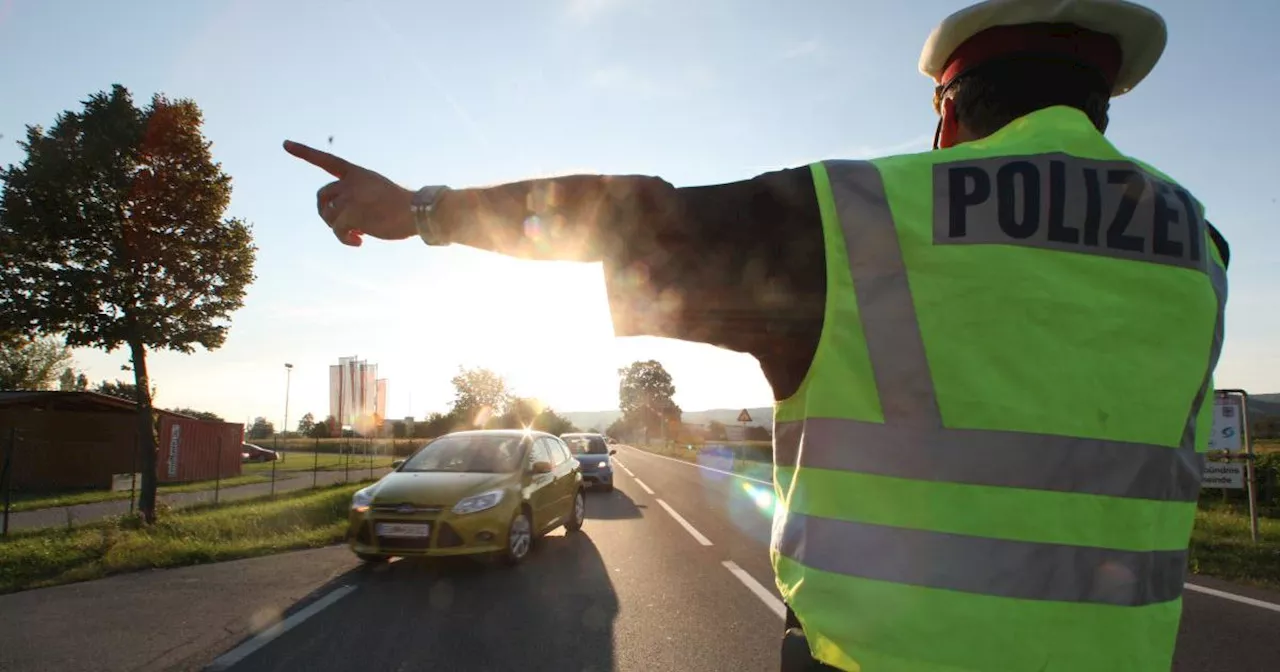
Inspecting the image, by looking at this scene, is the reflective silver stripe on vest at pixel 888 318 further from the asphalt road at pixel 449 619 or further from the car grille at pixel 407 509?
the car grille at pixel 407 509

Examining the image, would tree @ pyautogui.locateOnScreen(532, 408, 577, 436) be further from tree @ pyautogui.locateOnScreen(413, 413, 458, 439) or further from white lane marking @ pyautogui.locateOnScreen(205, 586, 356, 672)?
white lane marking @ pyautogui.locateOnScreen(205, 586, 356, 672)

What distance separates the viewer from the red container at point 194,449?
1032 inches

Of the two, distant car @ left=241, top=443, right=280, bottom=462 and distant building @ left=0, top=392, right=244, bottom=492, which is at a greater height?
distant building @ left=0, top=392, right=244, bottom=492

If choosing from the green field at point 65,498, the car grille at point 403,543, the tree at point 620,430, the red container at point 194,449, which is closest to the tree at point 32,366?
the red container at point 194,449

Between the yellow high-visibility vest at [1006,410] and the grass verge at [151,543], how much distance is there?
323 inches

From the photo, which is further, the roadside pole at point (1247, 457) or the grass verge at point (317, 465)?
the grass verge at point (317, 465)

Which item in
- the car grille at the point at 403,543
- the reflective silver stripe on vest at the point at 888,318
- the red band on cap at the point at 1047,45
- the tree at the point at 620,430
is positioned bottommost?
the tree at the point at 620,430

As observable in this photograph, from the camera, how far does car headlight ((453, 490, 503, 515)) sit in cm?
771

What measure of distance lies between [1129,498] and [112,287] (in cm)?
1255

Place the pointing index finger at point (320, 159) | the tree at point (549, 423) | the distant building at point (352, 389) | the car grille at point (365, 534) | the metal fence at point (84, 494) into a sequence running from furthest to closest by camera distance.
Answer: the tree at point (549, 423) → the distant building at point (352, 389) → the metal fence at point (84, 494) → the car grille at point (365, 534) → the pointing index finger at point (320, 159)

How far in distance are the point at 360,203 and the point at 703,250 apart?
0.70 m

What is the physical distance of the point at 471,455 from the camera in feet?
30.5

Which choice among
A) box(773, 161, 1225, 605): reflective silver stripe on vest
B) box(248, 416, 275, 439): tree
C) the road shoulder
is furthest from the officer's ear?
box(248, 416, 275, 439): tree

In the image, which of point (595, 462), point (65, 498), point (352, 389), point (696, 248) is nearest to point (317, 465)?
point (352, 389)
